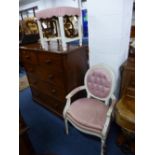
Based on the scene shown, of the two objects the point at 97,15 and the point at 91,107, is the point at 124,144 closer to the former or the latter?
the point at 91,107

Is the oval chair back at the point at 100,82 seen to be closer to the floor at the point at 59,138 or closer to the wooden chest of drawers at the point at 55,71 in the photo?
the wooden chest of drawers at the point at 55,71

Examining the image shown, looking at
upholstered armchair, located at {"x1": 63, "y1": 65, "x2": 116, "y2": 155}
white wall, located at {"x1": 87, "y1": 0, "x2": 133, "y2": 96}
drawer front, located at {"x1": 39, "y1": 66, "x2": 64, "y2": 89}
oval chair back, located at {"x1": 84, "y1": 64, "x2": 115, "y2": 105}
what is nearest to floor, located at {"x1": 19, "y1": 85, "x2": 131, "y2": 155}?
upholstered armchair, located at {"x1": 63, "y1": 65, "x2": 116, "y2": 155}

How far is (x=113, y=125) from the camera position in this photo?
6.28ft

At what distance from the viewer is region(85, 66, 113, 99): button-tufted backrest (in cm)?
149

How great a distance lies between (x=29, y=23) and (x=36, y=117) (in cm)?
403

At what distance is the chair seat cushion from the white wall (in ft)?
1.57

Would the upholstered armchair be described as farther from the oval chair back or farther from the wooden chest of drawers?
the wooden chest of drawers

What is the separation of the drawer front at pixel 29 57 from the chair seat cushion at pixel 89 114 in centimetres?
91

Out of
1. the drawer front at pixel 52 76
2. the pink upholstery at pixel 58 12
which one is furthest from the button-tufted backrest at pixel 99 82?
the pink upholstery at pixel 58 12

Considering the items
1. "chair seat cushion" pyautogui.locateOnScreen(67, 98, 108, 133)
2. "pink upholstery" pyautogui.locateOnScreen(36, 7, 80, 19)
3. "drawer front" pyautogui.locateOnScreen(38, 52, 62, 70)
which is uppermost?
"pink upholstery" pyautogui.locateOnScreen(36, 7, 80, 19)

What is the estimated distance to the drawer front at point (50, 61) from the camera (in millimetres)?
1576

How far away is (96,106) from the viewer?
1587 mm
